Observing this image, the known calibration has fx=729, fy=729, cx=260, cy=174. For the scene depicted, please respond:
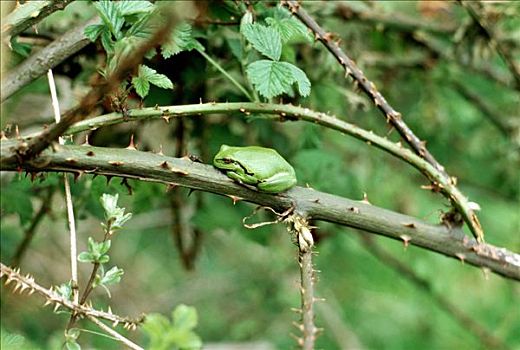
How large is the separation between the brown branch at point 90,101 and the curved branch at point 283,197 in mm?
33

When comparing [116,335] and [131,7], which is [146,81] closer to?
[131,7]

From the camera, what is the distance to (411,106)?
114 inches

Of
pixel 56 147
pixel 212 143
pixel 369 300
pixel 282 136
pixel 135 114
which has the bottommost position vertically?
pixel 56 147

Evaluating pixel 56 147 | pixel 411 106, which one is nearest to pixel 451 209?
pixel 56 147

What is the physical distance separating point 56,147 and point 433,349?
258cm

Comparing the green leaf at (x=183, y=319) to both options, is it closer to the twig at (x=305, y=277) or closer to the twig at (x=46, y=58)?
the twig at (x=305, y=277)

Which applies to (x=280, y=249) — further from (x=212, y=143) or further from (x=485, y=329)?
(x=212, y=143)

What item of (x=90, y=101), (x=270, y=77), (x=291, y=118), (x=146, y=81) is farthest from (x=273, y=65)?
(x=90, y=101)

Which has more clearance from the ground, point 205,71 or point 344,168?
point 344,168

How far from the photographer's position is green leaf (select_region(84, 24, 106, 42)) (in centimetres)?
142

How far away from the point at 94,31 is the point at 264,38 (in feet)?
1.11

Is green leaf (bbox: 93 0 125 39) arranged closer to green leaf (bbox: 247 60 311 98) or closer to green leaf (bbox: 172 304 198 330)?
green leaf (bbox: 247 60 311 98)

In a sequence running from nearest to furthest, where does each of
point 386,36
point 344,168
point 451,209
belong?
1. point 451,209
2. point 344,168
3. point 386,36

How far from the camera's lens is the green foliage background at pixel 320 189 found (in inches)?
78.8
